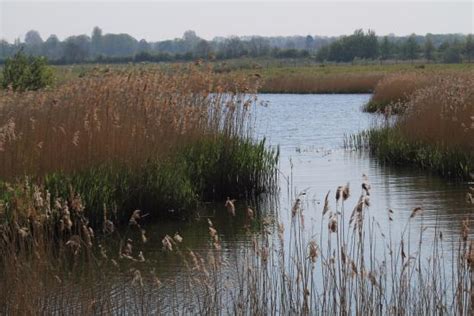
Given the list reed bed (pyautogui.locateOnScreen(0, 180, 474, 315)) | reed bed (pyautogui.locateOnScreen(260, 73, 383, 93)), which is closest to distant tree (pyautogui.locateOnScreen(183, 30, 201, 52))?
reed bed (pyautogui.locateOnScreen(260, 73, 383, 93))

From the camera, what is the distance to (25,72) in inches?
861

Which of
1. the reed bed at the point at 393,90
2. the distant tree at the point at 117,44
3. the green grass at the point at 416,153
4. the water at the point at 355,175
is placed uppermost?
the distant tree at the point at 117,44

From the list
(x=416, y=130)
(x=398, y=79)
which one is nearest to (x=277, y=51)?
(x=398, y=79)

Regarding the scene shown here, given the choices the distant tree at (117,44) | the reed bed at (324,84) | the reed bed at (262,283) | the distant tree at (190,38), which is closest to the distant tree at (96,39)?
the distant tree at (117,44)

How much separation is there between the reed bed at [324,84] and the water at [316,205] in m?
21.6

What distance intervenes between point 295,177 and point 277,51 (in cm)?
8191

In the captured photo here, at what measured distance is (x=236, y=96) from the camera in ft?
44.3

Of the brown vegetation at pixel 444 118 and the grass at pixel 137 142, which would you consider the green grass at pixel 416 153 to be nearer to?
the brown vegetation at pixel 444 118

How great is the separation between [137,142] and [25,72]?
37.8ft

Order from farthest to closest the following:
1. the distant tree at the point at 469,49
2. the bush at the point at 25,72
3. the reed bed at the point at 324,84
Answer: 1. the distant tree at the point at 469,49
2. the reed bed at the point at 324,84
3. the bush at the point at 25,72

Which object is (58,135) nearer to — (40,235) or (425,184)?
(40,235)

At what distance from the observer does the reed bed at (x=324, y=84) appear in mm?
44822

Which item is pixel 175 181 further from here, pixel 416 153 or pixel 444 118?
pixel 416 153

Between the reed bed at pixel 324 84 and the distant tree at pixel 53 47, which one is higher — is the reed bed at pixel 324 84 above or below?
below
